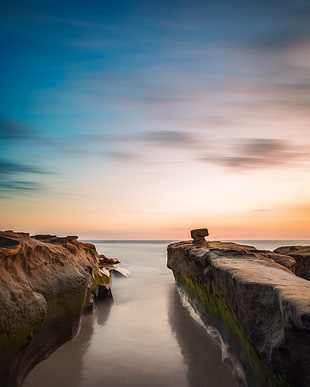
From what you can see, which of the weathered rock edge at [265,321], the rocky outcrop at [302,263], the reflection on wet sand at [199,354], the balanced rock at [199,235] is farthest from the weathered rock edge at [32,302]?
the rocky outcrop at [302,263]

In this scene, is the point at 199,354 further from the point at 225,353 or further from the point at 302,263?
the point at 302,263

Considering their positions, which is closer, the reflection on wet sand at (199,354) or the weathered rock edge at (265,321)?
the weathered rock edge at (265,321)

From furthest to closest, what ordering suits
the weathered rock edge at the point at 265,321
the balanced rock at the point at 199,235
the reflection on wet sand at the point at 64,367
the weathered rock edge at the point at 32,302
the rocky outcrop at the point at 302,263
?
the balanced rock at the point at 199,235 < the rocky outcrop at the point at 302,263 < the reflection on wet sand at the point at 64,367 < the weathered rock edge at the point at 32,302 < the weathered rock edge at the point at 265,321

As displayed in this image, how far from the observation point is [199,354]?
236 inches

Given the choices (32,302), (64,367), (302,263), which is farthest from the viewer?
(302,263)

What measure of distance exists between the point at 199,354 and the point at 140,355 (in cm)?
122

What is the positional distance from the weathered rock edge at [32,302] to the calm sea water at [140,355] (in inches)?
16.1

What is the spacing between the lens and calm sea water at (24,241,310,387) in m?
4.85

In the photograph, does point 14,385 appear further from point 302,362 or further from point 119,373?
point 302,362

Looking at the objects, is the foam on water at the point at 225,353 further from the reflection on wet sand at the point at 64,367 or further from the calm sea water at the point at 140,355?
the reflection on wet sand at the point at 64,367

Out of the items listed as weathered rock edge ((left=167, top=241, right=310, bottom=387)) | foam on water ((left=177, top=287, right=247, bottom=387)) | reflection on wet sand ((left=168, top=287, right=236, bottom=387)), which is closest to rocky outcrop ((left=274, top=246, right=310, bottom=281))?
foam on water ((left=177, top=287, right=247, bottom=387))

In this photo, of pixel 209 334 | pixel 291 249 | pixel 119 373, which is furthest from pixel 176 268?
pixel 119 373

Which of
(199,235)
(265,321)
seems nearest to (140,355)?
(265,321)

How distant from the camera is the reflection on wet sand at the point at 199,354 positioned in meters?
4.90
